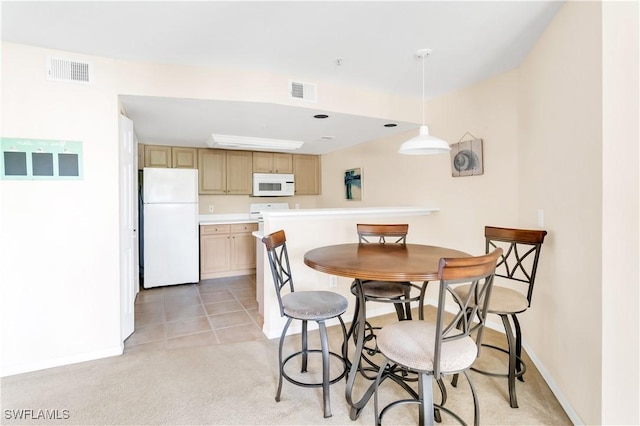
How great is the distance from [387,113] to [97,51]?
2487 millimetres

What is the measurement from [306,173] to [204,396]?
4277mm

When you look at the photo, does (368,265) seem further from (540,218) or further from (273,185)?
(273,185)

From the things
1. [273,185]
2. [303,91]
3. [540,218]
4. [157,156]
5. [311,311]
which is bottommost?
[311,311]

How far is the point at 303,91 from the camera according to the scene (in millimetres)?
Result: 2789

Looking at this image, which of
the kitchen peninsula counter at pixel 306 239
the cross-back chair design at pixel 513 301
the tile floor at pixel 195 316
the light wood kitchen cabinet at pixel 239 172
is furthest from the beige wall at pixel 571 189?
the light wood kitchen cabinet at pixel 239 172

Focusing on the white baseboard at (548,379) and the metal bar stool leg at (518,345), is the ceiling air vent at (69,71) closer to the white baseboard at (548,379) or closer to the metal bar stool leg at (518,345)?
the metal bar stool leg at (518,345)

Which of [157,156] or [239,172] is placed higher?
[157,156]

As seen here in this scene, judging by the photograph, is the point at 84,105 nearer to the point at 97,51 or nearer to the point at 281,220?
the point at 97,51

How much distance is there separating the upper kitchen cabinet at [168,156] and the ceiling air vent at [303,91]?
2.65 meters

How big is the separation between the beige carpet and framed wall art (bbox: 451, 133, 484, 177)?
162 cm

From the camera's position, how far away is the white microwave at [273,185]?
5.24 meters

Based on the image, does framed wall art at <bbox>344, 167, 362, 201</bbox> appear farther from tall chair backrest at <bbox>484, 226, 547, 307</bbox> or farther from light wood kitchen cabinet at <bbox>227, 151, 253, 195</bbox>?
tall chair backrest at <bbox>484, 226, 547, 307</bbox>

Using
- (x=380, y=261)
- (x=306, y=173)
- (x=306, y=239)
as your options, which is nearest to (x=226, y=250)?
(x=306, y=173)

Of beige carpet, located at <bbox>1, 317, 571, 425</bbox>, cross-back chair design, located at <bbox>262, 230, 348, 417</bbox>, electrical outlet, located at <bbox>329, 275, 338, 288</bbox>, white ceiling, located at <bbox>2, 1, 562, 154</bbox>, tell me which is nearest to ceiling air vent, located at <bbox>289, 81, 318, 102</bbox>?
white ceiling, located at <bbox>2, 1, 562, 154</bbox>
